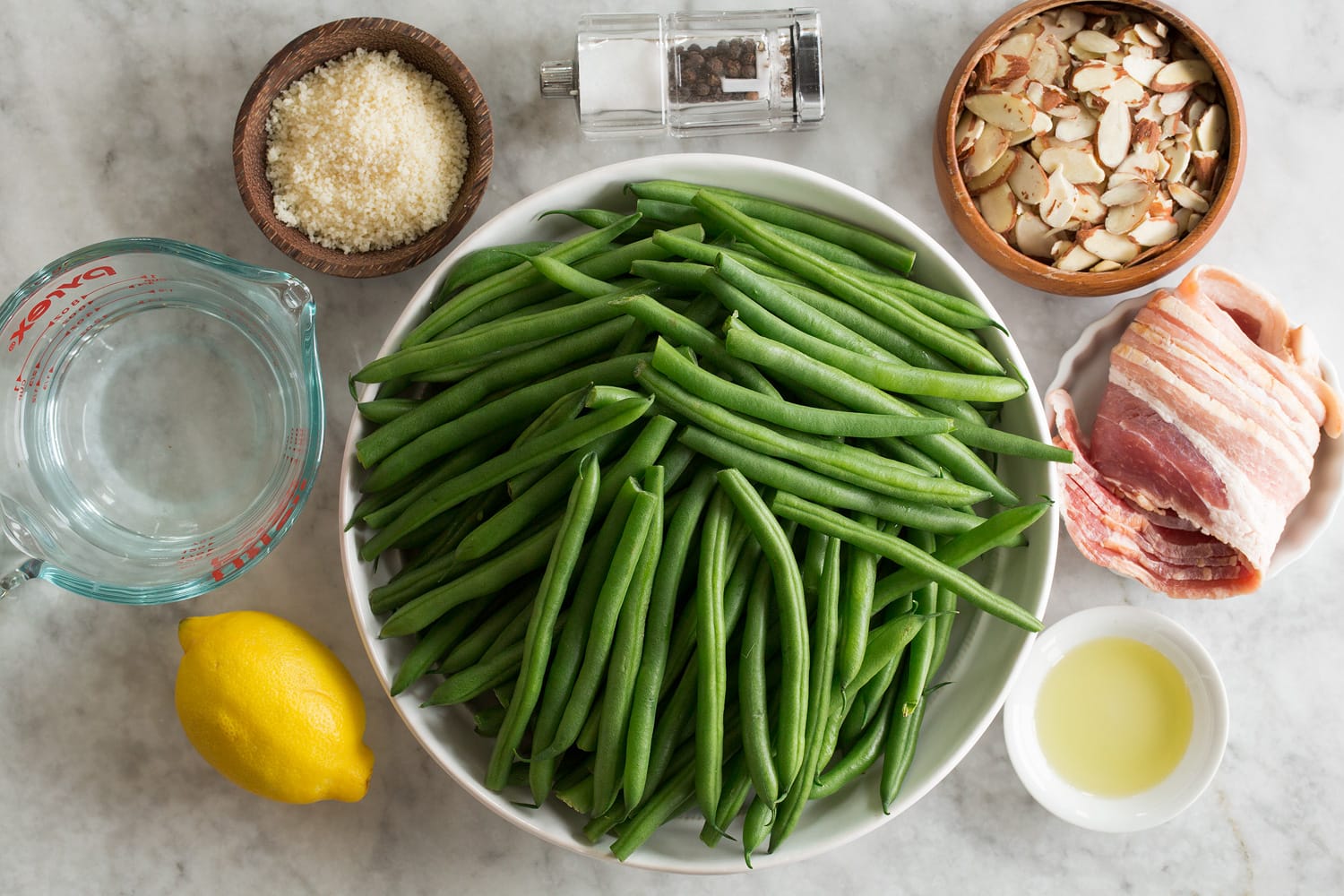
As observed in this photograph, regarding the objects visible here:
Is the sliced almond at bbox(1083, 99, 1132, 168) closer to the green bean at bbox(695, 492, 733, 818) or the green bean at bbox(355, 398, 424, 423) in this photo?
the green bean at bbox(695, 492, 733, 818)

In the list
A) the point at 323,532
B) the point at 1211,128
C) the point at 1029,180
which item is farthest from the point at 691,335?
the point at 1211,128

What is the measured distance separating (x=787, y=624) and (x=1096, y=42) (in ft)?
4.07

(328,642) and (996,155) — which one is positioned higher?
(996,155)

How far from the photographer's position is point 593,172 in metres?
1.70

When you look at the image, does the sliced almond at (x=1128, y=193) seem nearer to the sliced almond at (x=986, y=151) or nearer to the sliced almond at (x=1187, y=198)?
the sliced almond at (x=1187, y=198)

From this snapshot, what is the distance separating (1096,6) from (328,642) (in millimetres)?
1894

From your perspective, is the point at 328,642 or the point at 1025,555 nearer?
the point at 1025,555

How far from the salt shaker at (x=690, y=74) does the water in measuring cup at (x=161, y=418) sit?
77 cm

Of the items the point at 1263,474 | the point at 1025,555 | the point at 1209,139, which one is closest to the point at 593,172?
the point at 1025,555

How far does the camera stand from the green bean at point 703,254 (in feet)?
5.12

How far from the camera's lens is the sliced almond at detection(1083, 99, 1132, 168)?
1.84 meters

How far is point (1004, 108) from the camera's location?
185cm

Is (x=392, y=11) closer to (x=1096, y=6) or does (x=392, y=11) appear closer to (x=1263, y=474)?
(x=1096, y=6)

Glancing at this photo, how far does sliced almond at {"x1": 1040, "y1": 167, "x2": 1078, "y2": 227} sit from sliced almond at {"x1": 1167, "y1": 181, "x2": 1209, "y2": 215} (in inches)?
7.3
